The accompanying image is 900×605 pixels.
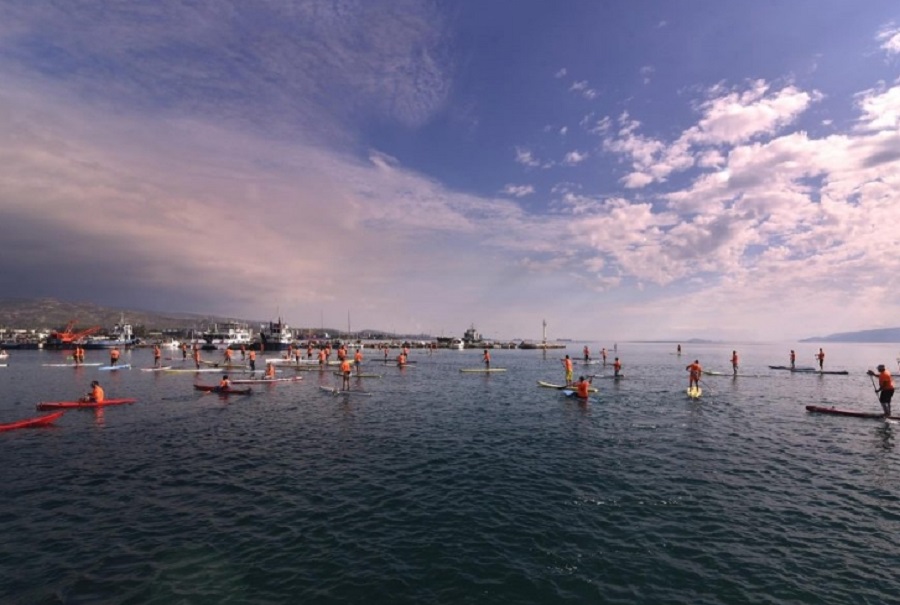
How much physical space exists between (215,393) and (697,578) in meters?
46.1

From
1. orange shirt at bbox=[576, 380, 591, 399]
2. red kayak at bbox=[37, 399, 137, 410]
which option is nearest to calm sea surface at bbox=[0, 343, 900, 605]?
red kayak at bbox=[37, 399, 137, 410]

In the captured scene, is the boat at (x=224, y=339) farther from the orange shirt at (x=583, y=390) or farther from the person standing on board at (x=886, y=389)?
the person standing on board at (x=886, y=389)

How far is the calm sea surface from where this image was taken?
11.5 m

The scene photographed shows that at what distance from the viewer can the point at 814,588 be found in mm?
11266

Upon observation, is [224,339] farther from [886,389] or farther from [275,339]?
[886,389]

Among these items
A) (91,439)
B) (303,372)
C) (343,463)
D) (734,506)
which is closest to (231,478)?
(343,463)

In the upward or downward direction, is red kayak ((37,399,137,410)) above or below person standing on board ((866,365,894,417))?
below

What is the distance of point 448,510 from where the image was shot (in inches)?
642

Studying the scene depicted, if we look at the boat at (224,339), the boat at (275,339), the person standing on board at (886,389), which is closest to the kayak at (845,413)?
the person standing on board at (886,389)

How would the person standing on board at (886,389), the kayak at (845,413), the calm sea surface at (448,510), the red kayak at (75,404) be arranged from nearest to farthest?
the calm sea surface at (448,510), the person standing on board at (886,389), the kayak at (845,413), the red kayak at (75,404)

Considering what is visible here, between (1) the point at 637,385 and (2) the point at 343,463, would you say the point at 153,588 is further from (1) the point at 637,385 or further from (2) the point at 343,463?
(1) the point at 637,385

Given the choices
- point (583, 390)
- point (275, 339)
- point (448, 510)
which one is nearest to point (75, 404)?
point (448, 510)

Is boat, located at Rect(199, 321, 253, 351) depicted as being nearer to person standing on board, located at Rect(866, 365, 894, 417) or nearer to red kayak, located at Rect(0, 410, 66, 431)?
red kayak, located at Rect(0, 410, 66, 431)

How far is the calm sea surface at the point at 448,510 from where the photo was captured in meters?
11.5
